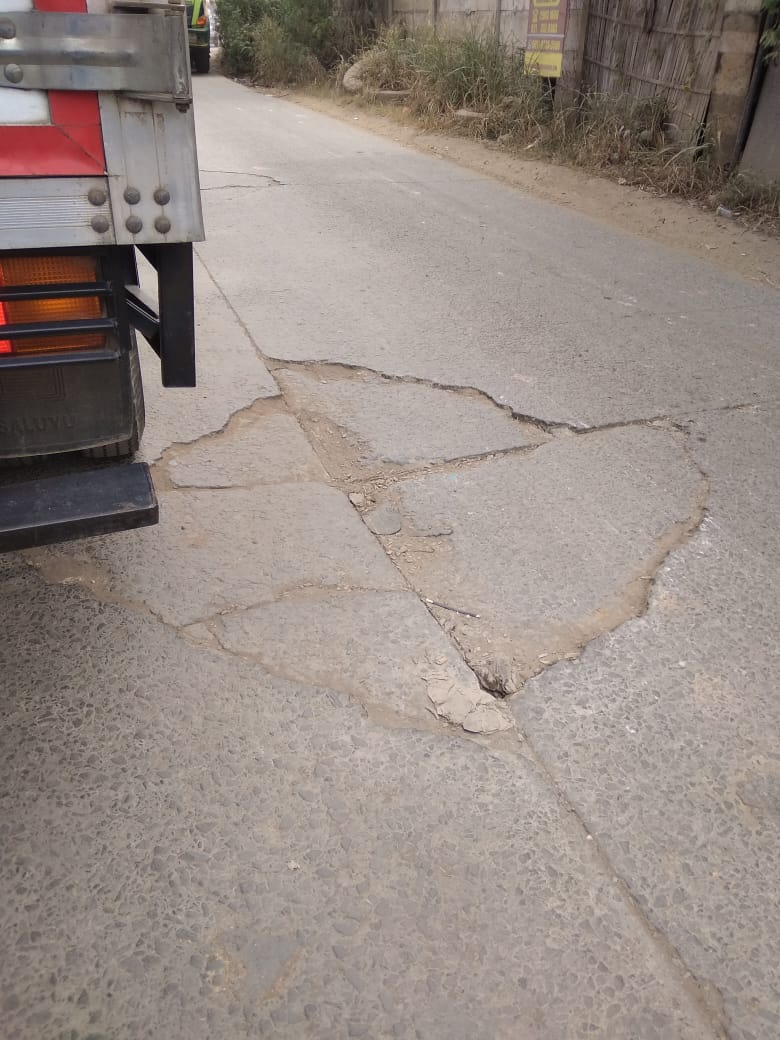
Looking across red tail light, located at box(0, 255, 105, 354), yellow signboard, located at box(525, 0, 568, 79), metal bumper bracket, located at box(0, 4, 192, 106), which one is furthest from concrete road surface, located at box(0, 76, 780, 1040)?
yellow signboard, located at box(525, 0, 568, 79)

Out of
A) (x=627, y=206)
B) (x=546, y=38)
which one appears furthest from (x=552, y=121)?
(x=627, y=206)

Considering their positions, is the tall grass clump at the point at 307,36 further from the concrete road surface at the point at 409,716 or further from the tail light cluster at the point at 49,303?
the tail light cluster at the point at 49,303

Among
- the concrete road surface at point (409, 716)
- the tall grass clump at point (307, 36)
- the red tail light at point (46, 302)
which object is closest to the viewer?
the concrete road surface at point (409, 716)

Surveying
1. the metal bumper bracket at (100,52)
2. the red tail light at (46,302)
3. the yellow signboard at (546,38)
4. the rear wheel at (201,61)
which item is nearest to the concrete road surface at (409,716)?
the red tail light at (46,302)

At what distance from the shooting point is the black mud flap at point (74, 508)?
211 cm

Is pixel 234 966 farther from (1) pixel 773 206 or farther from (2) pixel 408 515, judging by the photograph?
(1) pixel 773 206

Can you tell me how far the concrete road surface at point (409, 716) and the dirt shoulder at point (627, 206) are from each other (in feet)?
8.82

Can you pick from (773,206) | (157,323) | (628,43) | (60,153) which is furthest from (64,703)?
(628,43)

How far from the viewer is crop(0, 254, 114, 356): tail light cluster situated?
6.79ft

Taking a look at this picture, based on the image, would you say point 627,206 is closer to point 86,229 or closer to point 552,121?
point 552,121

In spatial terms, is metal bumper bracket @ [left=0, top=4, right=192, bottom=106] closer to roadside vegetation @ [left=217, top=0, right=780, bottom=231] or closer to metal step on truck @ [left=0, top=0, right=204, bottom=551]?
metal step on truck @ [left=0, top=0, right=204, bottom=551]

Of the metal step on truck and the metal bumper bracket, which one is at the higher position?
the metal bumper bracket

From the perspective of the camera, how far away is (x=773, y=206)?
7418 millimetres

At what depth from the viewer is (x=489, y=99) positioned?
36.2 feet
